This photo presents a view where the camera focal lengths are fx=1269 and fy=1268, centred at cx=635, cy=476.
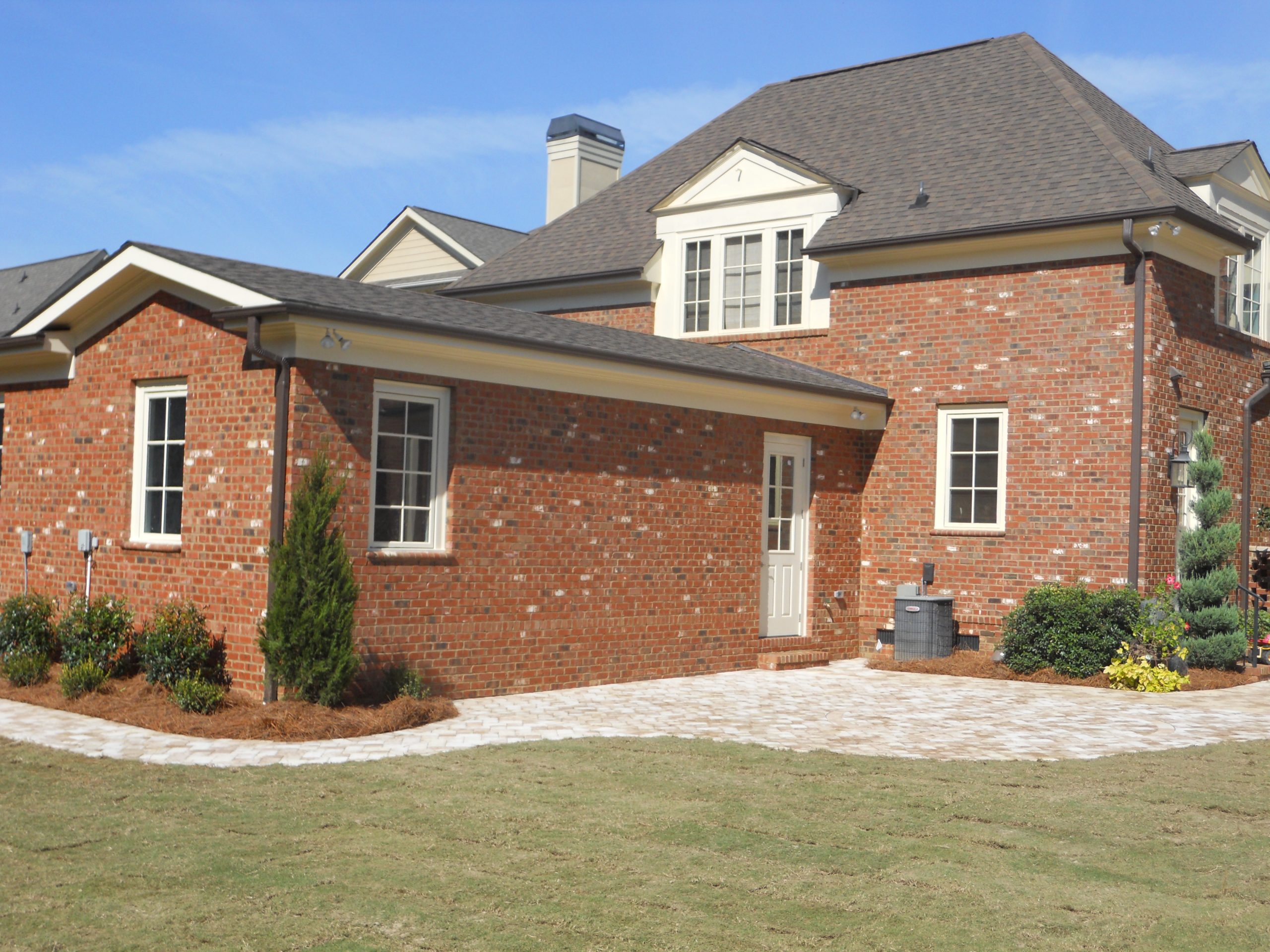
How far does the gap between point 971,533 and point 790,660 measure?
9.28 feet

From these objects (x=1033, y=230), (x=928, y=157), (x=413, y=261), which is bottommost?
(x=1033, y=230)

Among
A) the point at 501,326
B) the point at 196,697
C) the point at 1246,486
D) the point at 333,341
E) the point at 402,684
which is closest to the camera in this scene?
the point at 196,697

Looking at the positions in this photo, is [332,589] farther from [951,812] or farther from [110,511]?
[951,812]

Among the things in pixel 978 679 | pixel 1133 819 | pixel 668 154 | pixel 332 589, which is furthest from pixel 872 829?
pixel 668 154

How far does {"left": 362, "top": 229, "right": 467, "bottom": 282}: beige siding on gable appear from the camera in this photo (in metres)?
30.5

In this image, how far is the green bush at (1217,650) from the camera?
48.4 feet

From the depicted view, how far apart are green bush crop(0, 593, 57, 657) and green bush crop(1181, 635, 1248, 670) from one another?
12.2 metres

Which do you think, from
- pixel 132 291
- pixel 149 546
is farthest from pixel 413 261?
pixel 149 546

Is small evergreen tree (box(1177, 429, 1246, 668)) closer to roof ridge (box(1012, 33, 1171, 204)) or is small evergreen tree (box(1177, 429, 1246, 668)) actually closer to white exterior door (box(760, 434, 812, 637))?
roof ridge (box(1012, 33, 1171, 204))

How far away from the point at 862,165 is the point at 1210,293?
5082 millimetres

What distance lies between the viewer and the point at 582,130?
2705 cm

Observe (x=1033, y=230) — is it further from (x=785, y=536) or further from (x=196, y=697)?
(x=196, y=697)

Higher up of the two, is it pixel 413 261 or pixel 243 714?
pixel 413 261

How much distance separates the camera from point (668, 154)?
2228cm
